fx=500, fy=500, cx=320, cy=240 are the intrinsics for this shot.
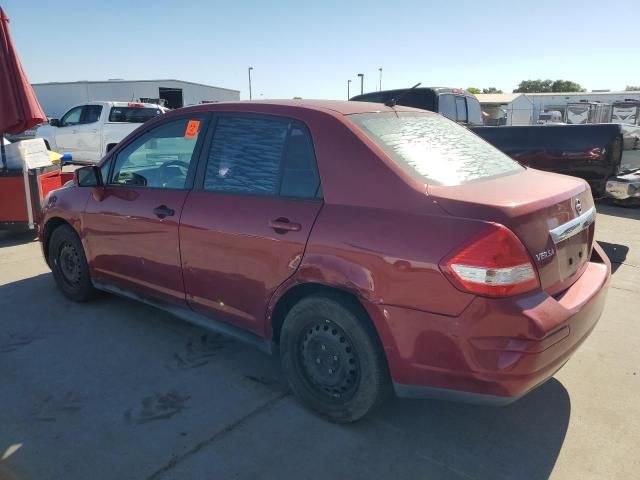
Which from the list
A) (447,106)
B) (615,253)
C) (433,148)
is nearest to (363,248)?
(433,148)

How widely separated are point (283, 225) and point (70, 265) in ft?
8.97

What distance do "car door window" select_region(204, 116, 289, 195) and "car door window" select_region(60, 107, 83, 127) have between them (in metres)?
12.7

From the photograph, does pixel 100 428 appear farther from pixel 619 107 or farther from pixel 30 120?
pixel 619 107

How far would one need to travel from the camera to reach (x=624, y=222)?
26.5 feet

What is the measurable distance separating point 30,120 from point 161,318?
3.56m

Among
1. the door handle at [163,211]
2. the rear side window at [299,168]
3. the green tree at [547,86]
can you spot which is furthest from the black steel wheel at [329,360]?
the green tree at [547,86]

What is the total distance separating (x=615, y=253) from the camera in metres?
6.16

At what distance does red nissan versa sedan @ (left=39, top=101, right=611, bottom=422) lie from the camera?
7.30 feet

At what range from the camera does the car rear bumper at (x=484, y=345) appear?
85.8 inches

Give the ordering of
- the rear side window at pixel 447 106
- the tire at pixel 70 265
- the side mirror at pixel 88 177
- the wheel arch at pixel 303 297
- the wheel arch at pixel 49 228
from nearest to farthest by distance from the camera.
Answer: the wheel arch at pixel 303 297 → the side mirror at pixel 88 177 → the tire at pixel 70 265 → the wheel arch at pixel 49 228 → the rear side window at pixel 447 106

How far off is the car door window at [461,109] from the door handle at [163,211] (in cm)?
829

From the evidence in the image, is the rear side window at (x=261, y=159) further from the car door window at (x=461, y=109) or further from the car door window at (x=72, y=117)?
the car door window at (x=72, y=117)

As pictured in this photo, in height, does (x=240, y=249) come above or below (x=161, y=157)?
below

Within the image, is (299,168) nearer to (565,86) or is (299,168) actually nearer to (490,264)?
(490,264)
